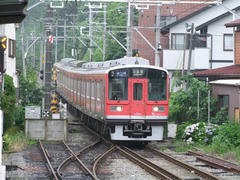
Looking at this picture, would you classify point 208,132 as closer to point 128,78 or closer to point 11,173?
point 128,78

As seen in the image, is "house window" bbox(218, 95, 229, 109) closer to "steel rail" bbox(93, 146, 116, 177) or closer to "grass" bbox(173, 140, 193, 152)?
"grass" bbox(173, 140, 193, 152)

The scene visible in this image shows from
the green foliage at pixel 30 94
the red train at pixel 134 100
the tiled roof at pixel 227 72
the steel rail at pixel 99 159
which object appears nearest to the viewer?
the steel rail at pixel 99 159

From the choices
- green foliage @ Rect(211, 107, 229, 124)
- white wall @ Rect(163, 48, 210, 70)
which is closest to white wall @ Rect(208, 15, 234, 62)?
white wall @ Rect(163, 48, 210, 70)

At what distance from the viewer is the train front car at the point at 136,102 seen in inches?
669

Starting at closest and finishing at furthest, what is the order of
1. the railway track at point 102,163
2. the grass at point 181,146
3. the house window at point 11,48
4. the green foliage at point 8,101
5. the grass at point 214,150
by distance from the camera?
1. the railway track at point 102,163
2. the grass at point 214,150
3. the grass at point 181,146
4. the green foliage at point 8,101
5. the house window at point 11,48

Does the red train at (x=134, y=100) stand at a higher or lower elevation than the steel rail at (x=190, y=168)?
higher

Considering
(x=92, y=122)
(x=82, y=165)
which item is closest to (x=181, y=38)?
(x=92, y=122)

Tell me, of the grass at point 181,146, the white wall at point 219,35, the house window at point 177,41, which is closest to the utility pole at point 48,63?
the grass at point 181,146

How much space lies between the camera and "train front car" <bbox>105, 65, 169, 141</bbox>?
55.7 feet

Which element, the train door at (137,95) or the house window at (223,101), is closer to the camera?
the train door at (137,95)

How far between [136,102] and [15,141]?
385 centimetres

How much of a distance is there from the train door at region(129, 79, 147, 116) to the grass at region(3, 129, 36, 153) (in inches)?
136

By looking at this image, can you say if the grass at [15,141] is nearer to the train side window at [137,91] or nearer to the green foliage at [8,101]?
the green foliage at [8,101]

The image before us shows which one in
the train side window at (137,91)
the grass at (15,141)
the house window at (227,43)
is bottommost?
the grass at (15,141)
